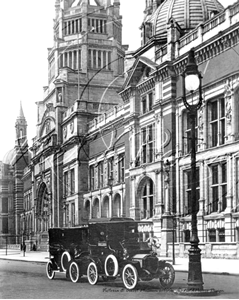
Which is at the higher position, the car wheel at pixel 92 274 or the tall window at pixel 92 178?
the tall window at pixel 92 178

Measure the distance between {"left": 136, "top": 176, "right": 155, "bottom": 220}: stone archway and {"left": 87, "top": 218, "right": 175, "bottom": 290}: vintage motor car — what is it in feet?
84.2

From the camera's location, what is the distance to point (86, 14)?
3511 inches

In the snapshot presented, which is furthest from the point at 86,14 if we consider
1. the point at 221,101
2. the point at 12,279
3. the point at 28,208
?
the point at 12,279

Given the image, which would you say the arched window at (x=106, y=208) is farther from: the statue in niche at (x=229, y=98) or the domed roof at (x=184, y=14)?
the statue in niche at (x=229, y=98)

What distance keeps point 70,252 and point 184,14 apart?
106 ft

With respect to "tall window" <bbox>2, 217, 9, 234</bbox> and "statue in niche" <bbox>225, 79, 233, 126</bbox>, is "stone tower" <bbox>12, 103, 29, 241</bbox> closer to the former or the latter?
"tall window" <bbox>2, 217, 9, 234</bbox>

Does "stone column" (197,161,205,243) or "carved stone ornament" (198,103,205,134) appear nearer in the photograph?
"stone column" (197,161,205,243)

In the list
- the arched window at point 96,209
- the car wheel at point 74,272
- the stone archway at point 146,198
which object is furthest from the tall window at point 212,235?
the arched window at point 96,209

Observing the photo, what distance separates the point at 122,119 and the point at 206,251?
72.8 feet

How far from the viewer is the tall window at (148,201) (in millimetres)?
47469

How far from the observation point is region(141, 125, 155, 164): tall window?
47234 mm

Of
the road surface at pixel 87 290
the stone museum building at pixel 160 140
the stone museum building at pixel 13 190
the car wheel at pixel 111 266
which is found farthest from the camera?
the stone museum building at pixel 13 190

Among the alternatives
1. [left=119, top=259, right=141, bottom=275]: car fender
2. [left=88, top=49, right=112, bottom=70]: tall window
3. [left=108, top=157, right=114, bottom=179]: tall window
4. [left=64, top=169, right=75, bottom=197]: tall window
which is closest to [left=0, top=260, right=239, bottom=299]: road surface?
[left=119, top=259, right=141, bottom=275]: car fender

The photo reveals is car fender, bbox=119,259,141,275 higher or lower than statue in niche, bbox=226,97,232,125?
lower
